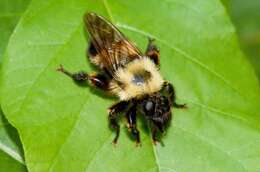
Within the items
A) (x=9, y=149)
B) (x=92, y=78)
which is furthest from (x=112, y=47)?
(x=9, y=149)

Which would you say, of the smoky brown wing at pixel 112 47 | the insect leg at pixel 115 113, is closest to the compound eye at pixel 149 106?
the insect leg at pixel 115 113

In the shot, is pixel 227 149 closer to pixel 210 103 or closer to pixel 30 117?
pixel 210 103

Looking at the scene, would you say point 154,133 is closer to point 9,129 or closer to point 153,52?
point 153,52

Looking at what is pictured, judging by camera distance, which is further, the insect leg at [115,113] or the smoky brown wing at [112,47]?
the smoky brown wing at [112,47]

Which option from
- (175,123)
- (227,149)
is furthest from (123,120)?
(227,149)

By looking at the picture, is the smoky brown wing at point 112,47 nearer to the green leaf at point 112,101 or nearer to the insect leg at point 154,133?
the green leaf at point 112,101

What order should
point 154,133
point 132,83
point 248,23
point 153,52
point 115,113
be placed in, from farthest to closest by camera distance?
point 248,23 → point 132,83 → point 153,52 → point 115,113 → point 154,133
